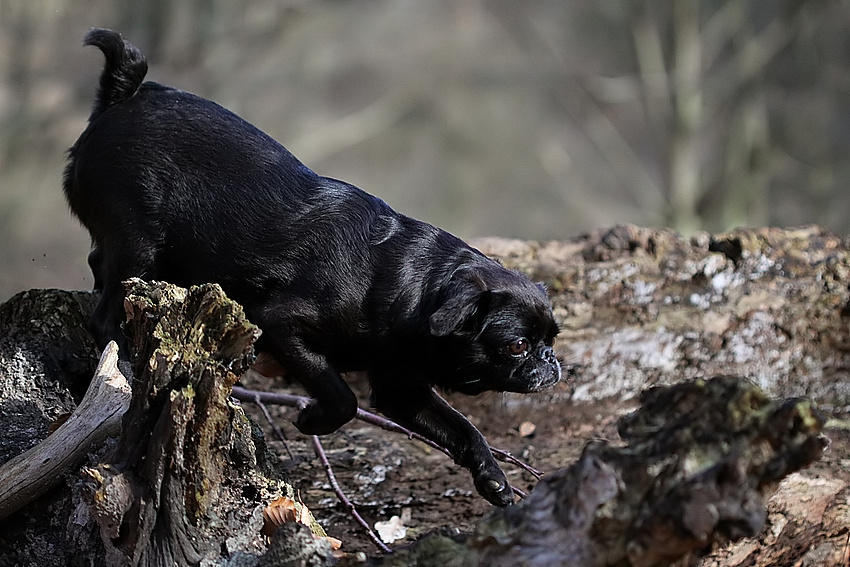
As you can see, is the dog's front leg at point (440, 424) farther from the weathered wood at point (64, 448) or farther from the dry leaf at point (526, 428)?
the weathered wood at point (64, 448)

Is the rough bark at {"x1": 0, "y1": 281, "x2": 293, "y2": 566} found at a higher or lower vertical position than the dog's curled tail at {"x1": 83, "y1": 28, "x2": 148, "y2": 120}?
lower

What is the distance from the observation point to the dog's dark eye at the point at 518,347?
3592 mm

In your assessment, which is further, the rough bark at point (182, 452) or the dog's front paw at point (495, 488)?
the dog's front paw at point (495, 488)

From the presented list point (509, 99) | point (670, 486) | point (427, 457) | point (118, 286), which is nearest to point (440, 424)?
point (427, 457)

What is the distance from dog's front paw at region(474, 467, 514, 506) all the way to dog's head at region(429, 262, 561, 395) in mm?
355

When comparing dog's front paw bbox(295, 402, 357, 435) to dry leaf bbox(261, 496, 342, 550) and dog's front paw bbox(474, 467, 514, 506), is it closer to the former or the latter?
dog's front paw bbox(474, 467, 514, 506)

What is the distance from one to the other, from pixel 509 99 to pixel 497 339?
10.6 meters

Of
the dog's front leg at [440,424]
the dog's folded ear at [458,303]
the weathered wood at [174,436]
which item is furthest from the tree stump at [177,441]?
the dog's front leg at [440,424]

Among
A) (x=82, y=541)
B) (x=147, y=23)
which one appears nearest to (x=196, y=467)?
(x=82, y=541)

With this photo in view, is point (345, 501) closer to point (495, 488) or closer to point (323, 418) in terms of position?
point (323, 418)

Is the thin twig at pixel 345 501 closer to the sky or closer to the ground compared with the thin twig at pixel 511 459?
closer to the ground

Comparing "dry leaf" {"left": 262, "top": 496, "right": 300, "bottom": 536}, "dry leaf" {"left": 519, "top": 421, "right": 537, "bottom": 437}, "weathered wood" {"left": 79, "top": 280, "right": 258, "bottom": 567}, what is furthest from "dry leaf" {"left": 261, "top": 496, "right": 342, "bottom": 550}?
"dry leaf" {"left": 519, "top": 421, "right": 537, "bottom": 437}

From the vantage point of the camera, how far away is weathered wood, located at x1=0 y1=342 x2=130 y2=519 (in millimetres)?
2881

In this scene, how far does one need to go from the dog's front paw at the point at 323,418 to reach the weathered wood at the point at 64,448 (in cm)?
87
